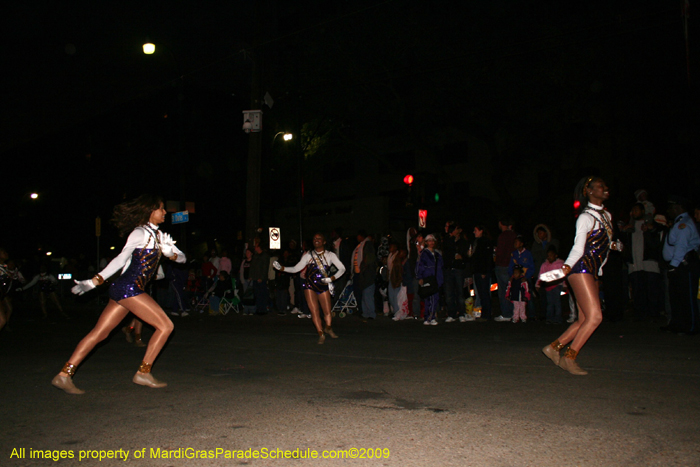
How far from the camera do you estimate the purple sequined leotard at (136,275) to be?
5.82 metres

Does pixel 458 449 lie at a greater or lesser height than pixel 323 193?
lesser

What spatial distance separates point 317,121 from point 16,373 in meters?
24.6

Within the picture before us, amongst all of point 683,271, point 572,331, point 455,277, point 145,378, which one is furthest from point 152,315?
point 455,277

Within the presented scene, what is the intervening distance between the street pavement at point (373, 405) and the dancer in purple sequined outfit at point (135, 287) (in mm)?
320

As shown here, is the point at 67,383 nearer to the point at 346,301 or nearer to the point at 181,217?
the point at 346,301

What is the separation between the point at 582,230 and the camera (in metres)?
6.17

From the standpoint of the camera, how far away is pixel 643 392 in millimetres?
5367

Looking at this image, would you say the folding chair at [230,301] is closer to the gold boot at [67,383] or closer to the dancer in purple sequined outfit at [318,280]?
the dancer in purple sequined outfit at [318,280]

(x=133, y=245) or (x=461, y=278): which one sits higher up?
(x=133, y=245)

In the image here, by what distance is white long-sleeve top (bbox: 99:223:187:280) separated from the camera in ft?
18.7

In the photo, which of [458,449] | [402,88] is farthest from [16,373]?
[402,88]

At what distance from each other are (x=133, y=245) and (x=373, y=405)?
277cm

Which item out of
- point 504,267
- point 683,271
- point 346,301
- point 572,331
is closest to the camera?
point 572,331

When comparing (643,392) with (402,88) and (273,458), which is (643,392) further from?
(402,88)
